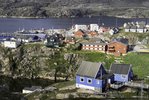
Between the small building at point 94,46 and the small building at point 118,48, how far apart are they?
1.20 m

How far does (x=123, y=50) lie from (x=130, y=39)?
18314 millimetres

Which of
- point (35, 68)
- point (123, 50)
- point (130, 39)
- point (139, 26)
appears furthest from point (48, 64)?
point (139, 26)

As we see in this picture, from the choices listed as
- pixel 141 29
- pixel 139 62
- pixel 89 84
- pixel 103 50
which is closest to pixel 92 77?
pixel 89 84

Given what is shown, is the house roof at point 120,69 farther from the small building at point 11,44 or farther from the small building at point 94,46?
the small building at point 11,44

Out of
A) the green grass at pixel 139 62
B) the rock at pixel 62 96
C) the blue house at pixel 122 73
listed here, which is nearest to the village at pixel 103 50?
the blue house at pixel 122 73

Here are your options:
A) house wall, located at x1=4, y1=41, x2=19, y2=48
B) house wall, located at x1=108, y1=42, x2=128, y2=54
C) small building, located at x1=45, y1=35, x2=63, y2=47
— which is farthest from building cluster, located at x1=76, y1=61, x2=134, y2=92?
house wall, located at x1=4, y1=41, x2=19, y2=48

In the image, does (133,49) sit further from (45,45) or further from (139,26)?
(139,26)

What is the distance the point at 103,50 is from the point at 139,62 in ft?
35.6

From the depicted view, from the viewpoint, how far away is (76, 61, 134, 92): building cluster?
44.3m

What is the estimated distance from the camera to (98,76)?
147ft

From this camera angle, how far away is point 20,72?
6744 cm

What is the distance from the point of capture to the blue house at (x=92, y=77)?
44244 millimetres

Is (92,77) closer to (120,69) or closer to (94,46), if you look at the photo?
(120,69)

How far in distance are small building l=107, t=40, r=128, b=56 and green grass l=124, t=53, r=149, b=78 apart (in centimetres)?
195
